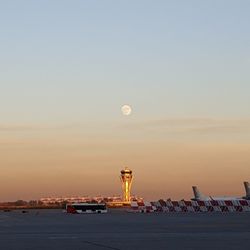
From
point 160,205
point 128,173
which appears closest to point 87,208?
point 160,205

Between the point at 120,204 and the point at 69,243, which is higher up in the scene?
the point at 120,204

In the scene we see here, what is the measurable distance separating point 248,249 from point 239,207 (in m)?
58.1

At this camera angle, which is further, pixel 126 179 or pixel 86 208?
pixel 126 179

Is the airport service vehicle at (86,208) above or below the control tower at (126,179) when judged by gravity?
below

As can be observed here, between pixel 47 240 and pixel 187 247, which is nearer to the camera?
pixel 187 247

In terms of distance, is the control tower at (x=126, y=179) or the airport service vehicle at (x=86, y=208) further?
the control tower at (x=126, y=179)

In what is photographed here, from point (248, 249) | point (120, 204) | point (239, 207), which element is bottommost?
point (248, 249)

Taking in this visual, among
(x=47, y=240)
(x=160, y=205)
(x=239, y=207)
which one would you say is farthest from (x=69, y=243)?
(x=160, y=205)

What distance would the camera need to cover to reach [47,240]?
26328 millimetres

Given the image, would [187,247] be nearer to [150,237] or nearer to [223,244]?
[223,244]

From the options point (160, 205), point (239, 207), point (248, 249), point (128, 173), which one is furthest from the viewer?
point (128, 173)

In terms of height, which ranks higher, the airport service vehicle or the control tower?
the control tower

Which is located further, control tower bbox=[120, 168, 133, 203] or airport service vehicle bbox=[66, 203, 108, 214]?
control tower bbox=[120, 168, 133, 203]

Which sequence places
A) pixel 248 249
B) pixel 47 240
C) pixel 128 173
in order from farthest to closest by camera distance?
1. pixel 128 173
2. pixel 47 240
3. pixel 248 249
